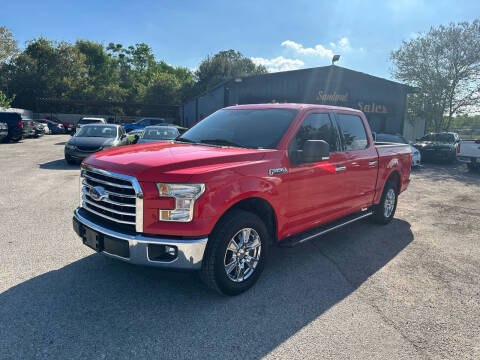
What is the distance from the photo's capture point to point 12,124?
2081 centimetres

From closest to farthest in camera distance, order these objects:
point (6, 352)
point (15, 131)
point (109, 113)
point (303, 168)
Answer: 1. point (6, 352)
2. point (303, 168)
3. point (15, 131)
4. point (109, 113)

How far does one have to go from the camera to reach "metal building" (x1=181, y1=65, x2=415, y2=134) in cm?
2189

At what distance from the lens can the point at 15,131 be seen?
68.8 feet

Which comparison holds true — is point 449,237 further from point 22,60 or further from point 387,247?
point 22,60

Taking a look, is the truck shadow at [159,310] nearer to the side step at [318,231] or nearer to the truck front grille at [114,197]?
the side step at [318,231]

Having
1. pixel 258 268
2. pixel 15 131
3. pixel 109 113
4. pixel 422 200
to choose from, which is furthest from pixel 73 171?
pixel 109 113

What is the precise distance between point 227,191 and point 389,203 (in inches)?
164

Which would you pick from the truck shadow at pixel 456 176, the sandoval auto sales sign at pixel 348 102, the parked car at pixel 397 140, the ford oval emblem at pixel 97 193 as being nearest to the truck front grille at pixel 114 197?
the ford oval emblem at pixel 97 193

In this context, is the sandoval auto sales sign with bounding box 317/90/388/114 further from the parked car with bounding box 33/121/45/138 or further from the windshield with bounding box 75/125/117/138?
the parked car with bounding box 33/121/45/138

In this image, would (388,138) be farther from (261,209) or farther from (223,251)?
(223,251)

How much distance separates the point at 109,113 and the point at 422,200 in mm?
44215

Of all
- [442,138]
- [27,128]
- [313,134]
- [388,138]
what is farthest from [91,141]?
[442,138]

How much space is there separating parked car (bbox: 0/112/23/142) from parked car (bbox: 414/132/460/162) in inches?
909

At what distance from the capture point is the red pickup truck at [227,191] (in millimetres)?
2994
